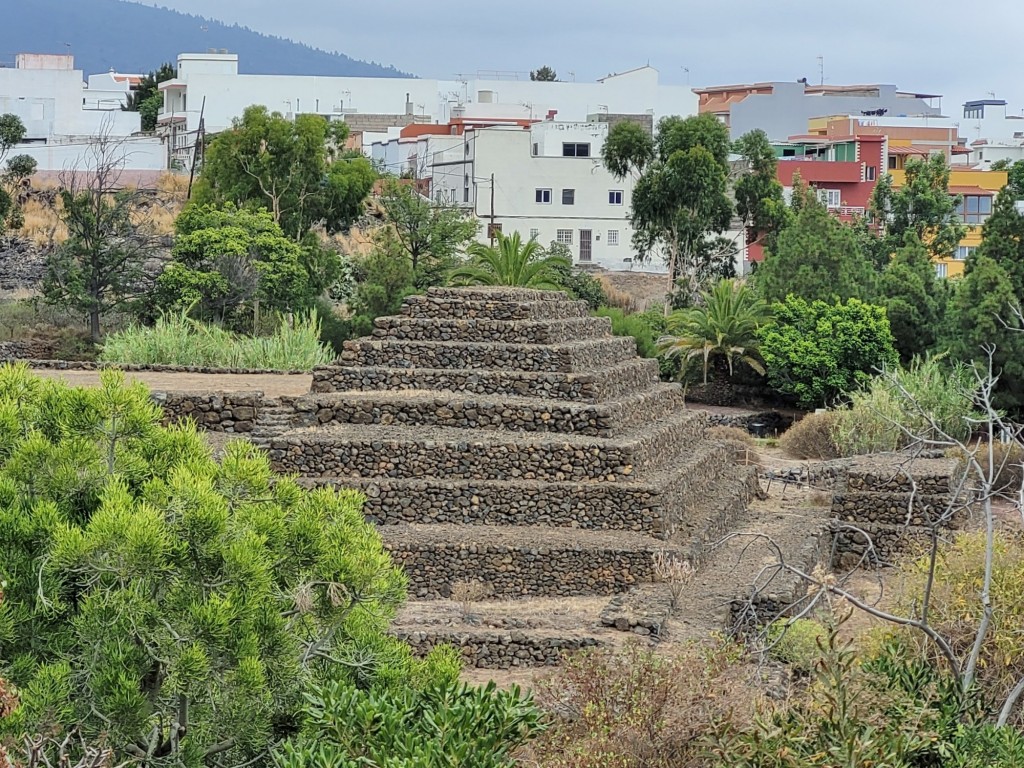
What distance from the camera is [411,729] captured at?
1019cm

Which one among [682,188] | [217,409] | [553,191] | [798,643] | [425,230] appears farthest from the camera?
[553,191]

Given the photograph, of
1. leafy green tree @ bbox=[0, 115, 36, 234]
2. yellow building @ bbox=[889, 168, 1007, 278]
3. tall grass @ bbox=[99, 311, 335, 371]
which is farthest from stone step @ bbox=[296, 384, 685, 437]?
yellow building @ bbox=[889, 168, 1007, 278]

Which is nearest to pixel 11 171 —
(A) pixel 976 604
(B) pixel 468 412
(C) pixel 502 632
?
(B) pixel 468 412

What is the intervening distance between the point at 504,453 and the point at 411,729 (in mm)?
10681

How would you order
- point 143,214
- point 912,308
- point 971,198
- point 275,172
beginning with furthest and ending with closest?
point 971,198
point 143,214
point 275,172
point 912,308

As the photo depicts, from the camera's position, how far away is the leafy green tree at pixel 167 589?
1029 cm

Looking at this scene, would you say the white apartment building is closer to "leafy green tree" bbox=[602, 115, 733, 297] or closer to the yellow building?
"leafy green tree" bbox=[602, 115, 733, 297]

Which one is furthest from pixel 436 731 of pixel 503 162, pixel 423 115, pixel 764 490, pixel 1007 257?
pixel 423 115

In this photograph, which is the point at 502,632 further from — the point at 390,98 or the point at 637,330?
the point at 390,98

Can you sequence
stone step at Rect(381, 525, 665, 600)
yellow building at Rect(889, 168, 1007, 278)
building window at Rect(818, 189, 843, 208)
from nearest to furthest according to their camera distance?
stone step at Rect(381, 525, 665, 600) → yellow building at Rect(889, 168, 1007, 278) → building window at Rect(818, 189, 843, 208)

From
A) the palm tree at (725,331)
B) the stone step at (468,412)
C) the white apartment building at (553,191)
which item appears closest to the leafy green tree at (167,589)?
the stone step at (468,412)

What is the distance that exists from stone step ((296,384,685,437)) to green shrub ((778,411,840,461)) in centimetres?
937

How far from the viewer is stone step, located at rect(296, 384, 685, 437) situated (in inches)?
840

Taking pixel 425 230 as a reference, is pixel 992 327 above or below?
below
